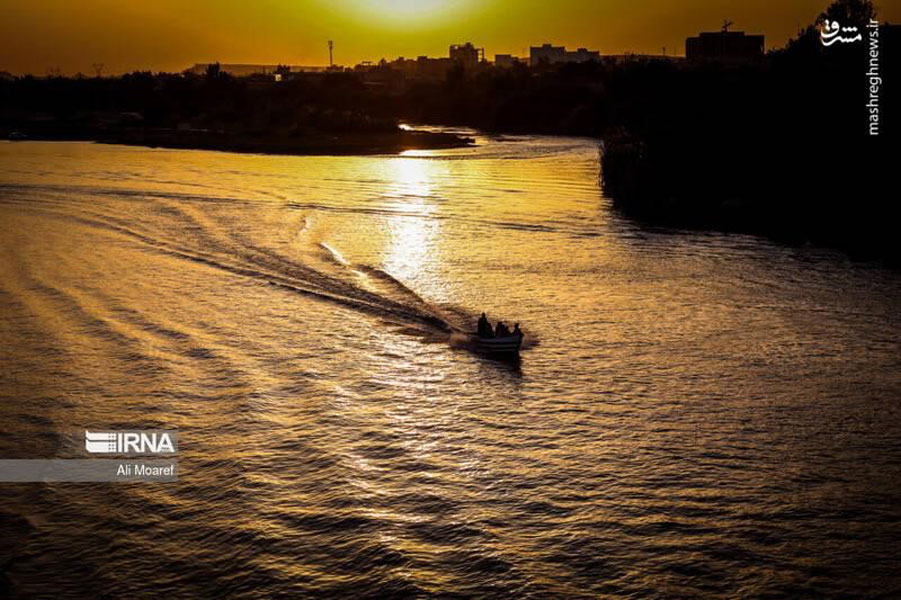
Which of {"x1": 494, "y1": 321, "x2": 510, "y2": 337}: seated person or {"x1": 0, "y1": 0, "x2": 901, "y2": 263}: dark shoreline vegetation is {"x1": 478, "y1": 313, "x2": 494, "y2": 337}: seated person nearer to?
{"x1": 494, "y1": 321, "x2": 510, "y2": 337}: seated person

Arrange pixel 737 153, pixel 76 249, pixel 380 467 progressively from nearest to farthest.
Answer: pixel 380 467
pixel 76 249
pixel 737 153

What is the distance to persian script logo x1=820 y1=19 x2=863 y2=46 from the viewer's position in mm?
63688

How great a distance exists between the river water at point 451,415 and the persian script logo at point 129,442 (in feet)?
1.91

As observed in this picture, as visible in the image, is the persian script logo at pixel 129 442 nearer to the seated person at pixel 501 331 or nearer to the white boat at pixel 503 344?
the white boat at pixel 503 344

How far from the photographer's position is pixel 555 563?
17.9 m

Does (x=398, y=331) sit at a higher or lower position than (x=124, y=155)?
lower

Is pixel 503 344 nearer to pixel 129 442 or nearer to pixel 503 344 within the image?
pixel 503 344

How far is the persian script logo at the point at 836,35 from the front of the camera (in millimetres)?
63688

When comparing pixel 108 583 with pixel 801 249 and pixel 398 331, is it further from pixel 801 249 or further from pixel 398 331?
pixel 801 249

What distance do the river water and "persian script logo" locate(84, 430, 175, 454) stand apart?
582 mm

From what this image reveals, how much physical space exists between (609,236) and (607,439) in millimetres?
34110

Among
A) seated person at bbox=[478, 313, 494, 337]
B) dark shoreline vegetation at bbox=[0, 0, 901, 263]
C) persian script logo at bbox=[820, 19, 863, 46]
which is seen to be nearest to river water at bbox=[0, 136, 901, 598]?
seated person at bbox=[478, 313, 494, 337]

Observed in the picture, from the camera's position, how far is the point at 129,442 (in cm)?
2367

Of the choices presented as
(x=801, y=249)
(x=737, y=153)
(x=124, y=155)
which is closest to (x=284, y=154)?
(x=124, y=155)
